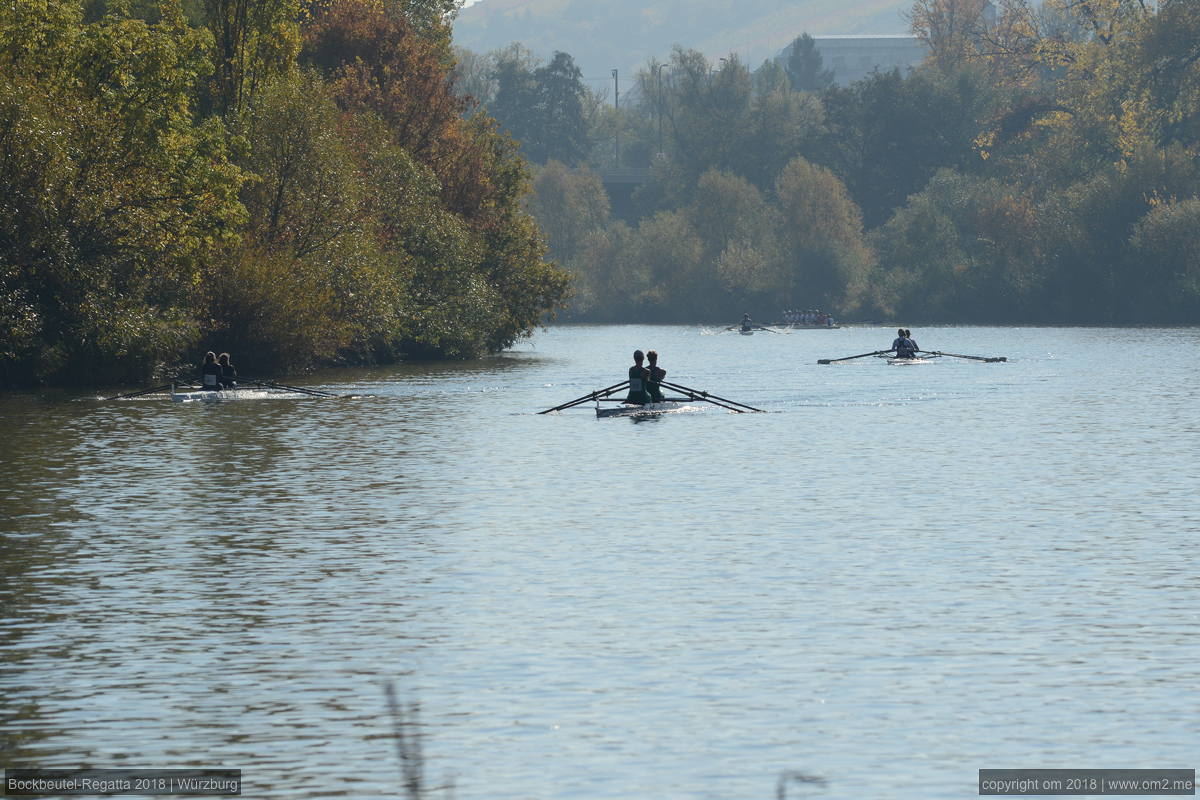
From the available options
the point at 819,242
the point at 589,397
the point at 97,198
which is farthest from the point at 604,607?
the point at 819,242

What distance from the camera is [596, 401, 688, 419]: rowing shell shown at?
49.3 m

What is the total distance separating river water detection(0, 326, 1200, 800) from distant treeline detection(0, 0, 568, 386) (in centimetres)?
1672

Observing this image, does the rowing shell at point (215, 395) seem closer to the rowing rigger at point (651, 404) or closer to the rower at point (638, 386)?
the rowing rigger at point (651, 404)

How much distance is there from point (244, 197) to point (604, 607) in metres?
56.3

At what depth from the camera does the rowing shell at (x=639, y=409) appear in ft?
162

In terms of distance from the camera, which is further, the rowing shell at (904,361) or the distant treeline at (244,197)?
the rowing shell at (904,361)

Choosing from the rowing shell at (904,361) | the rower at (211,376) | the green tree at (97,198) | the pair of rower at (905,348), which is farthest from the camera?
the rowing shell at (904,361)

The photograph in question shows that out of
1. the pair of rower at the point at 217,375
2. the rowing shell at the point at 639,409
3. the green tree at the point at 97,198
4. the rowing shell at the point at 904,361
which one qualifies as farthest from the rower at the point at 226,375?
the rowing shell at the point at 904,361

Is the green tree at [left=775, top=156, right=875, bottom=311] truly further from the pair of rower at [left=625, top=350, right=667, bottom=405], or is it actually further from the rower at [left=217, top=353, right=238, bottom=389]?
the pair of rower at [left=625, top=350, right=667, bottom=405]

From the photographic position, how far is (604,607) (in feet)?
65.5

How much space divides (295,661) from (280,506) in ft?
42.3

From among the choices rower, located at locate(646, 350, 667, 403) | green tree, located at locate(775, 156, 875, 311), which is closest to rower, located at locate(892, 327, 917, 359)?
rower, located at locate(646, 350, 667, 403)

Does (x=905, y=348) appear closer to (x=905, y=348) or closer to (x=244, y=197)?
(x=905, y=348)

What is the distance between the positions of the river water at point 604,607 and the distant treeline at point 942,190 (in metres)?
90.2
